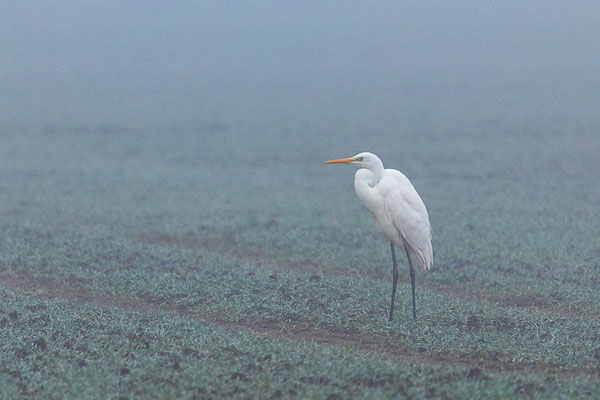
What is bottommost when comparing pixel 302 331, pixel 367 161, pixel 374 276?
pixel 374 276

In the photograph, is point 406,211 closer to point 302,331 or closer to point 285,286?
point 302,331

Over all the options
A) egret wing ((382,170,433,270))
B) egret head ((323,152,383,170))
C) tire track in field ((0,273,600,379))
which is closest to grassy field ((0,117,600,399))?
tire track in field ((0,273,600,379))

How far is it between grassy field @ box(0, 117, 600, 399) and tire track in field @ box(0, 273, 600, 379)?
0.08 ft

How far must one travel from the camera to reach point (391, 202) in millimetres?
7230

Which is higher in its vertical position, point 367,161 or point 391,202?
point 367,161

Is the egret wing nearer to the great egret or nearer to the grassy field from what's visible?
the great egret

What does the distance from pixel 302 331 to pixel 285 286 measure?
120cm

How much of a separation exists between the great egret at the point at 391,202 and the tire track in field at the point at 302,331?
637 mm

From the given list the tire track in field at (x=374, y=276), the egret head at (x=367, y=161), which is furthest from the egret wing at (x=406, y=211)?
the tire track in field at (x=374, y=276)

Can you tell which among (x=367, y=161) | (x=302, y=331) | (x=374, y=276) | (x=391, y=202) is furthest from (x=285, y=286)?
(x=367, y=161)

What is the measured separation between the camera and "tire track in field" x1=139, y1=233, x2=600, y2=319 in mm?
8117

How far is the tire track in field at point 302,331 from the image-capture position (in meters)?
6.23

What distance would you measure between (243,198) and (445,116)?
17.3 m

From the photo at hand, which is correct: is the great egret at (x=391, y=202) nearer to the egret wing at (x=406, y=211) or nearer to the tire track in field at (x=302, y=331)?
the egret wing at (x=406, y=211)
